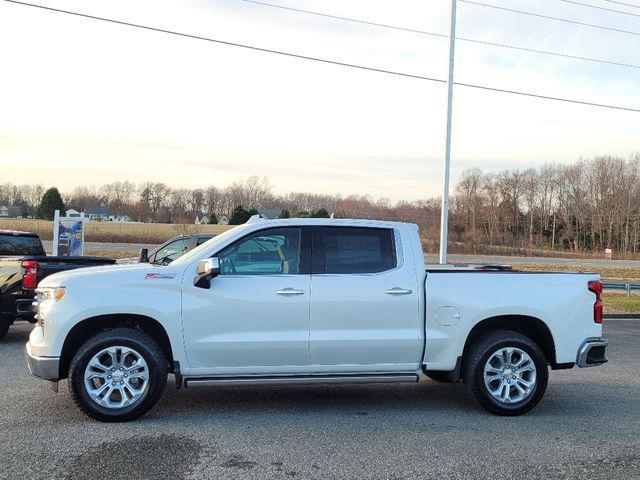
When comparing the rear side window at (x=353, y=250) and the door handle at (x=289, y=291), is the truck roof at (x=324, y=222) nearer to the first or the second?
→ the rear side window at (x=353, y=250)

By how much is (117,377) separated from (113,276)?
923mm

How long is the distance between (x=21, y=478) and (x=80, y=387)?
1.35m

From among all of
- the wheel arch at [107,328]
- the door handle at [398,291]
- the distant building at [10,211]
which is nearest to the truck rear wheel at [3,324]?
the wheel arch at [107,328]

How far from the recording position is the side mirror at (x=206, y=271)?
5.80 meters

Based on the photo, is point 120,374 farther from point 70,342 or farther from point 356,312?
point 356,312

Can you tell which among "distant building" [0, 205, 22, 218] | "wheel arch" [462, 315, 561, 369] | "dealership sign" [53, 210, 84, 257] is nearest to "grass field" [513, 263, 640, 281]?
"dealership sign" [53, 210, 84, 257]

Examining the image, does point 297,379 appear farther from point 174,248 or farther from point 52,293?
point 174,248

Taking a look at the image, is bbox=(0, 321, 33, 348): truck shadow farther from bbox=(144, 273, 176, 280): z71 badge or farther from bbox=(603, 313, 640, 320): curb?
bbox=(603, 313, 640, 320): curb

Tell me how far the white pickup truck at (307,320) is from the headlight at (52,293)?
11 millimetres

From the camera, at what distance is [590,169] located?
248 ft

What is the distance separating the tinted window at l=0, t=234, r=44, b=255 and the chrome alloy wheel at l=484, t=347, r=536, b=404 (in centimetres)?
908

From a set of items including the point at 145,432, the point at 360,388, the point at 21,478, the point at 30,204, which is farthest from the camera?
the point at 30,204

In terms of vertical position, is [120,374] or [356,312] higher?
[356,312]

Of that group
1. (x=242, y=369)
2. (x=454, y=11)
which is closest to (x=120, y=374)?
(x=242, y=369)
